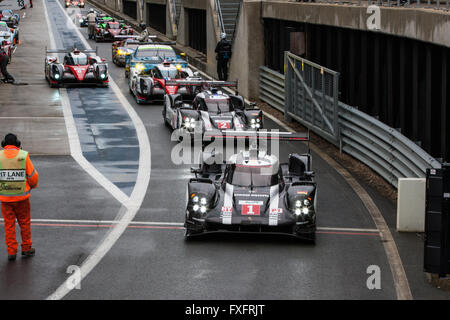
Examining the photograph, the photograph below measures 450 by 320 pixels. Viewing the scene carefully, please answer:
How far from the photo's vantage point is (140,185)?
1883cm

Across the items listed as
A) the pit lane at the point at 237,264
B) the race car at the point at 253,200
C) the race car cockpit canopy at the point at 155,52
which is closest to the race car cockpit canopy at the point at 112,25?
the race car cockpit canopy at the point at 155,52

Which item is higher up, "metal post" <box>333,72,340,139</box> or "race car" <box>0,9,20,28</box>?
"race car" <box>0,9,20,28</box>

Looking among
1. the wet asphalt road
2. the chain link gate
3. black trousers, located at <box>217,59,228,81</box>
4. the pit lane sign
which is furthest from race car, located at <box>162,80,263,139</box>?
the pit lane sign

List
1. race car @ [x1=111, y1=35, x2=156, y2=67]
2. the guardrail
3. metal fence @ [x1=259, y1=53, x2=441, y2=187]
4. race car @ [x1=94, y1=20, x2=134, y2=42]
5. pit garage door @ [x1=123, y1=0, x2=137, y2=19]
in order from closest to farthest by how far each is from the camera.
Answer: metal fence @ [x1=259, y1=53, x2=441, y2=187] < the guardrail < race car @ [x1=111, y1=35, x2=156, y2=67] < race car @ [x1=94, y1=20, x2=134, y2=42] < pit garage door @ [x1=123, y1=0, x2=137, y2=19]

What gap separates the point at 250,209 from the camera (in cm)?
1440

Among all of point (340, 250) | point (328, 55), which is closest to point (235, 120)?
point (328, 55)

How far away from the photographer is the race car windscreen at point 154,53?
3628cm

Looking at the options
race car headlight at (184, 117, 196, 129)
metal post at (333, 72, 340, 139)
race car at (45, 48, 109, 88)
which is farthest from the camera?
race car at (45, 48, 109, 88)

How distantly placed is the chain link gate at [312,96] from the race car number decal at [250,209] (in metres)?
8.57

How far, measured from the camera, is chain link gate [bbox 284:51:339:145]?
22927 mm

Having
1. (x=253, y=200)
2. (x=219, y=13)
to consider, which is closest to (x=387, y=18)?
(x=253, y=200)

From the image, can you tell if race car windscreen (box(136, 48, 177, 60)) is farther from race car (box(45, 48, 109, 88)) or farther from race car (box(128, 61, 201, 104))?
race car (box(128, 61, 201, 104))

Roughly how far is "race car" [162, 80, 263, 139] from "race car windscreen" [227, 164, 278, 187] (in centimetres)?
756
